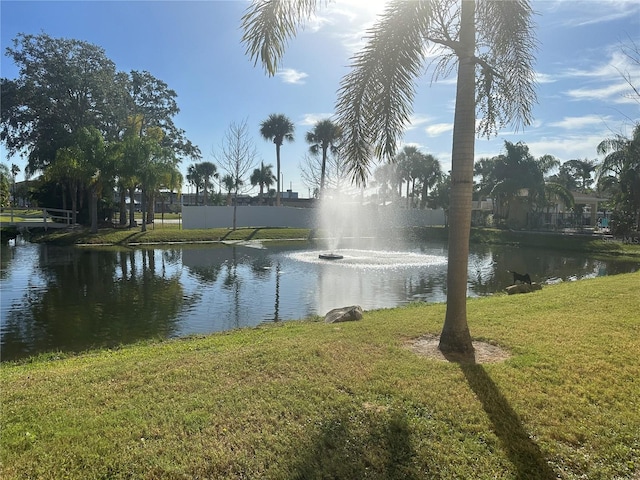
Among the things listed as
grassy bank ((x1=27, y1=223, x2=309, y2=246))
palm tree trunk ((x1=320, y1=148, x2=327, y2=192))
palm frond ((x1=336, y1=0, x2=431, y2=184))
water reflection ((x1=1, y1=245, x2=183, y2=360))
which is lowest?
water reflection ((x1=1, y1=245, x2=183, y2=360))

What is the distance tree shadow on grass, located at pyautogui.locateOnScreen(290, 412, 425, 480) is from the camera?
314 cm

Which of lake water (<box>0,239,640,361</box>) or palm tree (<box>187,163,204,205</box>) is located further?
palm tree (<box>187,163,204,205</box>)

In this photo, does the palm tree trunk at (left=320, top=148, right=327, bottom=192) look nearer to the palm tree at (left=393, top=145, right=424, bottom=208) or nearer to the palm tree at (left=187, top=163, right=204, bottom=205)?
the palm tree at (left=393, top=145, right=424, bottom=208)

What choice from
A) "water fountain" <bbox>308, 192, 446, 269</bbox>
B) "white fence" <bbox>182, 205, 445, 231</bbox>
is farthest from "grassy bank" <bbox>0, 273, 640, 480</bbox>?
"white fence" <bbox>182, 205, 445, 231</bbox>

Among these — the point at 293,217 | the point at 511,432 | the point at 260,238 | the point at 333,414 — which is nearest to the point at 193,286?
the point at 333,414

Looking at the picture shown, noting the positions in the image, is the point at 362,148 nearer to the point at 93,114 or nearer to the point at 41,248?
the point at 41,248

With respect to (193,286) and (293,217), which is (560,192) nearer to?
(293,217)

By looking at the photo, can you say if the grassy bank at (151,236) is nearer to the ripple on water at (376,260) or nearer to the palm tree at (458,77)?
the ripple on water at (376,260)

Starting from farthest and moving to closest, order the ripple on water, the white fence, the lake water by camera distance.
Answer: the white fence
the ripple on water
the lake water

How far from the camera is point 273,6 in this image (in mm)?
6258

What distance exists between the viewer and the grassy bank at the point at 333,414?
10.5ft

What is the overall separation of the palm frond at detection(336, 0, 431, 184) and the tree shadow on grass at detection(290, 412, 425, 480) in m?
4.43

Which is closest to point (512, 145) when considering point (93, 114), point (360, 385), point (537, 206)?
point (537, 206)

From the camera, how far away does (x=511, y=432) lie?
3646 mm
